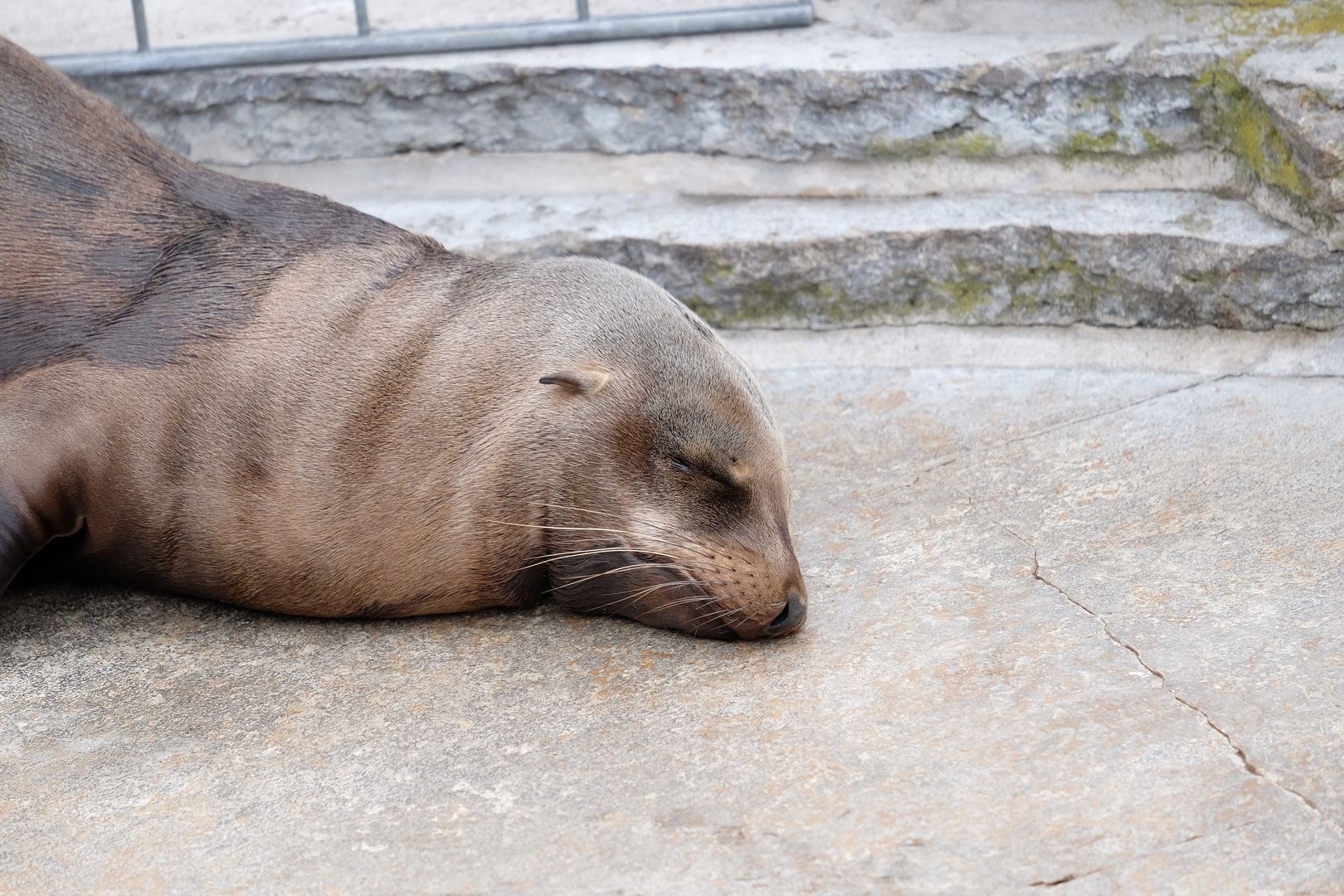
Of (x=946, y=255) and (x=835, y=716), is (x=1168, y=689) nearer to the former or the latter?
(x=835, y=716)

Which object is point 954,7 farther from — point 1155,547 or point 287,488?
point 287,488

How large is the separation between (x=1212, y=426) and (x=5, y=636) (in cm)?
304

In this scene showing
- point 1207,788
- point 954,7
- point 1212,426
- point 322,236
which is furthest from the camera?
point 954,7

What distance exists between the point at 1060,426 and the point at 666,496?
144cm

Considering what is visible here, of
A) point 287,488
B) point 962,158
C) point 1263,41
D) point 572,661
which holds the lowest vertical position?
point 572,661

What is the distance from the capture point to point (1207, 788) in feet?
7.47

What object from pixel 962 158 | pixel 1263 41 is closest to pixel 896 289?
pixel 962 158

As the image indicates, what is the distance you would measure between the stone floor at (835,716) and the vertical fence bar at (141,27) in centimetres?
233

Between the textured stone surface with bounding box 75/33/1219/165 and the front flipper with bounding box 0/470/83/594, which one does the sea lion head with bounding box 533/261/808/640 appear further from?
the textured stone surface with bounding box 75/33/1219/165

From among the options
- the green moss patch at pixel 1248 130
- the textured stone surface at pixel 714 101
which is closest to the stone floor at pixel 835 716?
the green moss patch at pixel 1248 130

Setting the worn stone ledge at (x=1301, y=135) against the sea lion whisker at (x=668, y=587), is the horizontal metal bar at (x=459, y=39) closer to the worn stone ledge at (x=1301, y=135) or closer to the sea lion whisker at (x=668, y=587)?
the worn stone ledge at (x=1301, y=135)

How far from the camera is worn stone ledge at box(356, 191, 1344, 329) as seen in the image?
4133 mm

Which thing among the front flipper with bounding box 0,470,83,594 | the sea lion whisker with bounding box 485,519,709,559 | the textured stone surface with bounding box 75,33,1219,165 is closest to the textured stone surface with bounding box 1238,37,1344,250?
the textured stone surface with bounding box 75,33,1219,165

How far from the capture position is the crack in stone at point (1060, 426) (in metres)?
3.70
